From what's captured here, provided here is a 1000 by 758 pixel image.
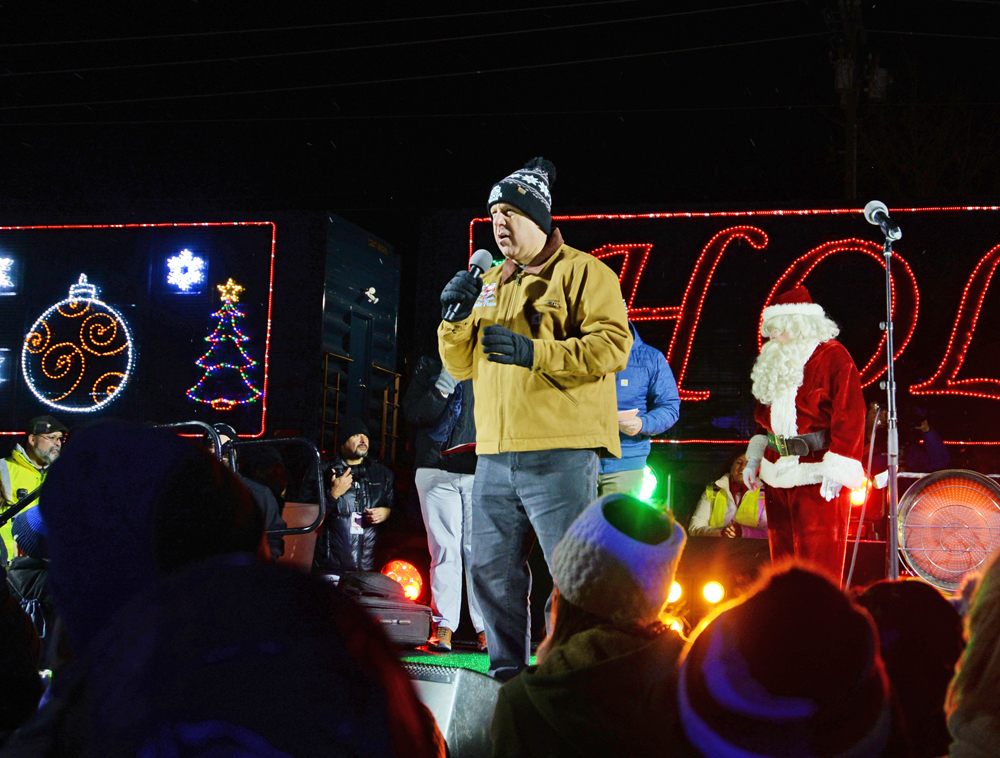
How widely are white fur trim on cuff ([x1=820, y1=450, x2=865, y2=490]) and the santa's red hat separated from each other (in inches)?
44.3

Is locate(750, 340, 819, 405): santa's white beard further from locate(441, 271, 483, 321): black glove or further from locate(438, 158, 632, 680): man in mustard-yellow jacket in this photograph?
locate(441, 271, 483, 321): black glove

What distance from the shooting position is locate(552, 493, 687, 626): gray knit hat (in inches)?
66.0

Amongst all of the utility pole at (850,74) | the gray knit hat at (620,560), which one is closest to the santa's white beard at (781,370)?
the gray knit hat at (620,560)

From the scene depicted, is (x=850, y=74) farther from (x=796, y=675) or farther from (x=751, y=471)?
(x=796, y=675)

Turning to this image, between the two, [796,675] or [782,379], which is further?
[782,379]

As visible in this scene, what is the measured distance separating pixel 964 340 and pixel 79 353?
9.18 meters

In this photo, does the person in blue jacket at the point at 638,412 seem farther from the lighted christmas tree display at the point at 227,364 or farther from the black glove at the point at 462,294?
the lighted christmas tree display at the point at 227,364

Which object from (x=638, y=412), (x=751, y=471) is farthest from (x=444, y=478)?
(x=751, y=471)

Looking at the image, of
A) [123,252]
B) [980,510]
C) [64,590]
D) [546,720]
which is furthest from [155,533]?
[123,252]

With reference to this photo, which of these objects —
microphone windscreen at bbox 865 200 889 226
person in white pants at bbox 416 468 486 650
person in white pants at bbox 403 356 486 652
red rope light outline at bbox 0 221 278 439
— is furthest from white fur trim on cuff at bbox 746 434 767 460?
red rope light outline at bbox 0 221 278 439

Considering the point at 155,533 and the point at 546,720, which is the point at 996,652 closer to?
the point at 546,720

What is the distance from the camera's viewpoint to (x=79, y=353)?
10.3 meters

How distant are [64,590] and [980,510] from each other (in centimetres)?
673

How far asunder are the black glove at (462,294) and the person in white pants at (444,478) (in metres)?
2.20
